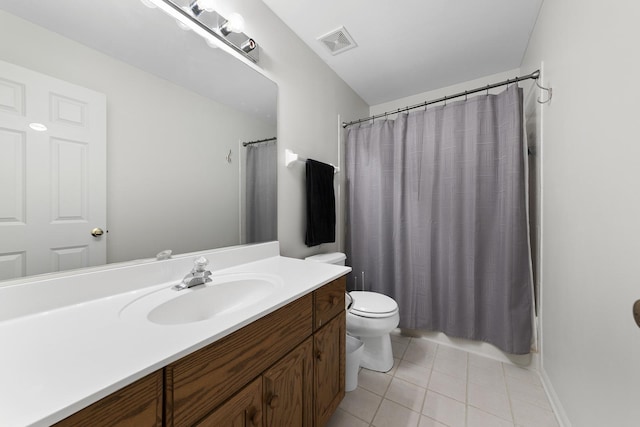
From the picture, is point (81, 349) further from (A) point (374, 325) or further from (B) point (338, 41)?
(B) point (338, 41)

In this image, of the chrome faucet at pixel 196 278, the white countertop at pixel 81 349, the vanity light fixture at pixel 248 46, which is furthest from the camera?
the vanity light fixture at pixel 248 46

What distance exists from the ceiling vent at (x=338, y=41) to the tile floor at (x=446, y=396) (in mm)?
2250

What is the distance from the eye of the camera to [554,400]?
125 centimetres

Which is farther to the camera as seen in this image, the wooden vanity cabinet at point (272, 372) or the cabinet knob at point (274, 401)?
the cabinet knob at point (274, 401)

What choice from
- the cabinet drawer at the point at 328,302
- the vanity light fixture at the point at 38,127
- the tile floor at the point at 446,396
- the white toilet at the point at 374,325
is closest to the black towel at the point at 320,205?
the white toilet at the point at 374,325

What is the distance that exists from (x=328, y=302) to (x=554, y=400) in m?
1.34

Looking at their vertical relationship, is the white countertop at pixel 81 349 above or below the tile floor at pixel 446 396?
above

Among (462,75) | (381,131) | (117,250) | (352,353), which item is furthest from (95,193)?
(462,75)

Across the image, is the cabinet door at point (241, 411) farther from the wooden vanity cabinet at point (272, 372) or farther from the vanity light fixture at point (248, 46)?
the vanity light fixture at point (248, 46)

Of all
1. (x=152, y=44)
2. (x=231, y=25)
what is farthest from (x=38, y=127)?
(x=231, y=25)

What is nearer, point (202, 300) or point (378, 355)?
point (202, 300)

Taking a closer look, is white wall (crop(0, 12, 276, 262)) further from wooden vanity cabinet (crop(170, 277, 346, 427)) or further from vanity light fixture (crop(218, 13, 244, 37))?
wooden vanity cabinet (crop(170, 277, 346, 427))

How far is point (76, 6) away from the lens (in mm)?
769

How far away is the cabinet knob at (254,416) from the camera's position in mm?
665
